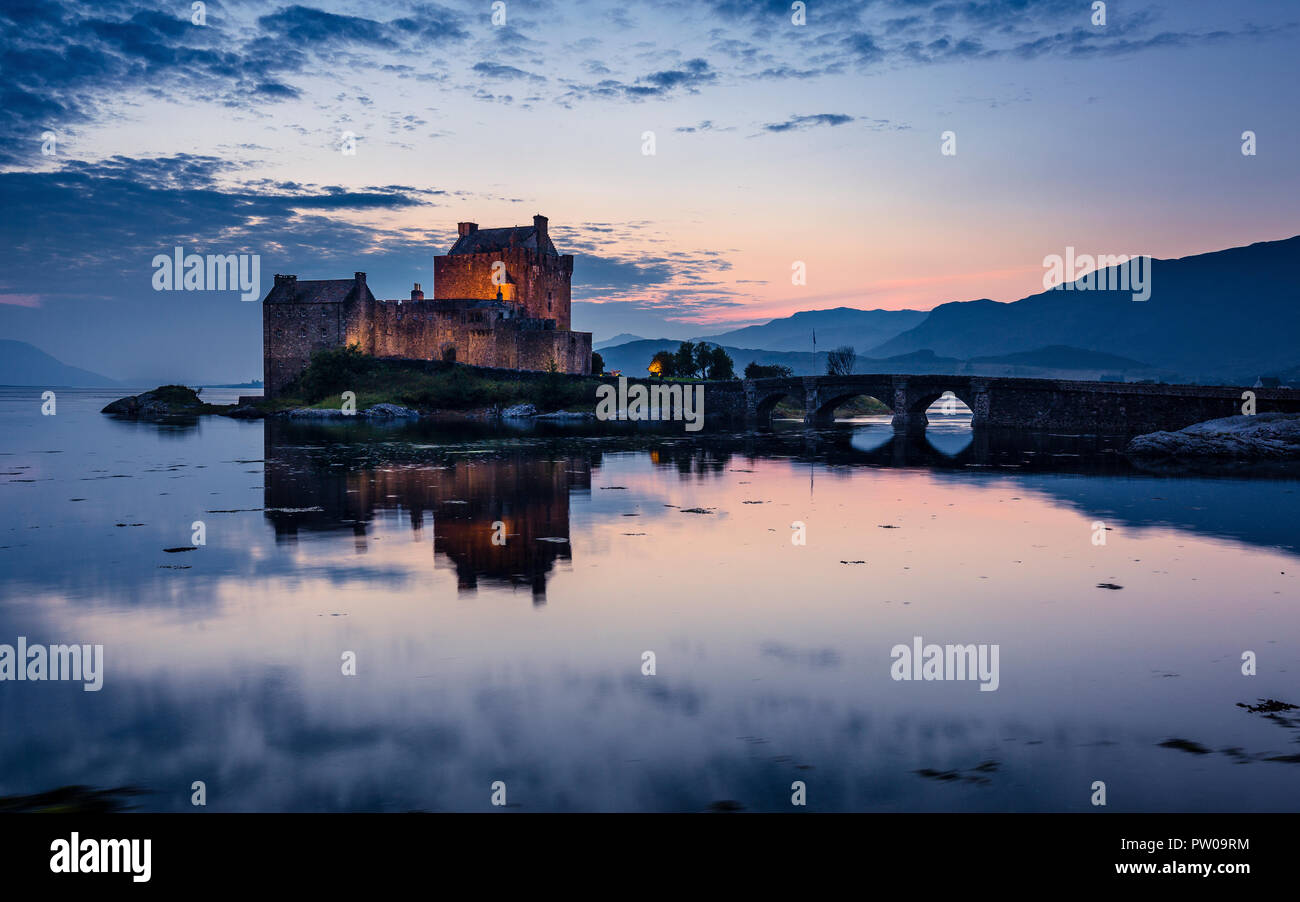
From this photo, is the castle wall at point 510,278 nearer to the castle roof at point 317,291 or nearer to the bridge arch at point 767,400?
the castle roof at point 317,291

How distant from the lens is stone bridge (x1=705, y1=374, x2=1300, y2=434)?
2167 inches

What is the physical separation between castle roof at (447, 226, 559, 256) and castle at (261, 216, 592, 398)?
0.15 m

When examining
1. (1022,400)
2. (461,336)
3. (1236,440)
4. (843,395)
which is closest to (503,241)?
(461,336)

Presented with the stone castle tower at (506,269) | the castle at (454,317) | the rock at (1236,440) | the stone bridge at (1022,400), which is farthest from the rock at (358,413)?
the rock at (1236,440)

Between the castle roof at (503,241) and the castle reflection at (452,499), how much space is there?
66996mm

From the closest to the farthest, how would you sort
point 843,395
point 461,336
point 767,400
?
point 843,395 → point 767,400 → point 461,336

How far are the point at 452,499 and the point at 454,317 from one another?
255ft

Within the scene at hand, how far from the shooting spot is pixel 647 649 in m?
11.8

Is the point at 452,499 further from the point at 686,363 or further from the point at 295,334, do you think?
the point at 686,363

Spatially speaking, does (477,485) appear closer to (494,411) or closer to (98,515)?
(98,515)

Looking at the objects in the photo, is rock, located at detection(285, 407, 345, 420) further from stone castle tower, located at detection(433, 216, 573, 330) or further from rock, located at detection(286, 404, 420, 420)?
stone castle tower, located at detection(433, 216, 573, 330)

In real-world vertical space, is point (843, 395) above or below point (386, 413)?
above
